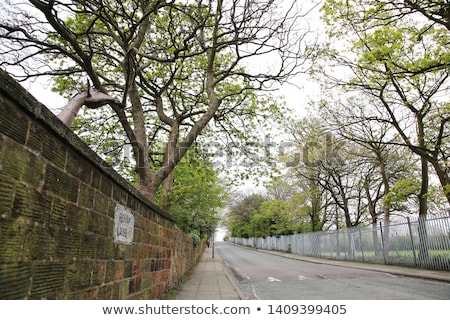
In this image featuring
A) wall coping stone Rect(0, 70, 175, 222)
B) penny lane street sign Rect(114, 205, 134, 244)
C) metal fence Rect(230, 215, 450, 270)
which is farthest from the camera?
metal fence Rect(230, 215, 450, 270)

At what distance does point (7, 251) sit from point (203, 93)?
1026 cm

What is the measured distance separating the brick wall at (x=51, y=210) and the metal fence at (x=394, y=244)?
13.7 meters

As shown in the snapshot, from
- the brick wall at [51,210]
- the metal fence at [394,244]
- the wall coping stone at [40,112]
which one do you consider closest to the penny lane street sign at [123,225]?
the brick wall at [51,210]

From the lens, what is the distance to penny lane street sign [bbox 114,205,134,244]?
134 inches

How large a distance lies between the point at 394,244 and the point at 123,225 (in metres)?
16.5

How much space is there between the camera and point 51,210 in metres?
2.04

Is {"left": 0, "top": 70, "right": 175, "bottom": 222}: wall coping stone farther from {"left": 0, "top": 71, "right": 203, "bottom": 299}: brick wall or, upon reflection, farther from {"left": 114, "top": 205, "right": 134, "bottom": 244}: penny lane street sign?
{"left": 114, "top": 205, "right": 134, "bottom": 244}: penny lane street sign

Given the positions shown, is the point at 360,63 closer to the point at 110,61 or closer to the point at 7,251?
the point at 110,61

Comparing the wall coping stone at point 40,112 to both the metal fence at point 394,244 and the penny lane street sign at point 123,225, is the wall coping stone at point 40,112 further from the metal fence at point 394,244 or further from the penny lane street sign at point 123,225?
the metal fence at point 394,244

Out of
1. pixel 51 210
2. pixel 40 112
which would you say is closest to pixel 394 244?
pixel 51 210

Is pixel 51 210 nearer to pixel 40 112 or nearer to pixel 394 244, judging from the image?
pixel 40 112

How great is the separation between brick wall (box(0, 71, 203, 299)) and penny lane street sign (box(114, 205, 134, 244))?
0.07 meters

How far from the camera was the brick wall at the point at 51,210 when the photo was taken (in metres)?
1.65

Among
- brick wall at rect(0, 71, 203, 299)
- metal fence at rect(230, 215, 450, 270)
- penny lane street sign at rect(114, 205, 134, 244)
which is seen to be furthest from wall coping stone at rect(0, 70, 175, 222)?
metal fence at rect(230, 215, 450, 270)
